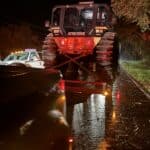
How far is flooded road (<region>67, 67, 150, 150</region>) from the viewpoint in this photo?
1006 cm

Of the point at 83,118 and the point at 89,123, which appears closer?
the point at 89,123

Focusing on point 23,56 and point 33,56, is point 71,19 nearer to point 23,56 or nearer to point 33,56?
point 33,56

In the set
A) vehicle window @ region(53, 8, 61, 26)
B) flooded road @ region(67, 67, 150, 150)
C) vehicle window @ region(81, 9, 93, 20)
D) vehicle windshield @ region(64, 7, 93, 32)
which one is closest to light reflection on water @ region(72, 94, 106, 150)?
flooded road @ region(67, 67, 150, 150)

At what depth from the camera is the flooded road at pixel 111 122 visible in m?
10.1

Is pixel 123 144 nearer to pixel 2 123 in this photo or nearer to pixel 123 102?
pixel 2 123

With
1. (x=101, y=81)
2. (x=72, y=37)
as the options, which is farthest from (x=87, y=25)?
(x=101, y=81)

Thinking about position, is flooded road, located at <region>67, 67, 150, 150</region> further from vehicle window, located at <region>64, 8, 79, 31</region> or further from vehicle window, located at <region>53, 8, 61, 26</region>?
vehicle window, located at <region>53, 8, 61, 26</region>

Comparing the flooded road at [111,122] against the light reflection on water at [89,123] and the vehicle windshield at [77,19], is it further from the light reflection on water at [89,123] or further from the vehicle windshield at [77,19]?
the vehicle windshield at [77,19]

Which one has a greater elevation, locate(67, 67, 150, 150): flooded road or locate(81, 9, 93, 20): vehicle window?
locate(81, 9, 93, 20): vehicle window

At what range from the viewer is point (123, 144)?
395 inches

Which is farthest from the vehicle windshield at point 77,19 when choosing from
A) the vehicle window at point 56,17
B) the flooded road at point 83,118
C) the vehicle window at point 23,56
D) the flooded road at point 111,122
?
the flooded road at point 111,122

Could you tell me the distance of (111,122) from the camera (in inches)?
503

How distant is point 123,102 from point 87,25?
210 inches

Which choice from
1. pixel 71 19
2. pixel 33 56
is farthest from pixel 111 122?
pixel 33 56
